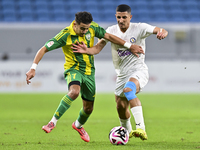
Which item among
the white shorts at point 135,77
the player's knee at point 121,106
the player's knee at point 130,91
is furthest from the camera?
the player's knee at point 121,106

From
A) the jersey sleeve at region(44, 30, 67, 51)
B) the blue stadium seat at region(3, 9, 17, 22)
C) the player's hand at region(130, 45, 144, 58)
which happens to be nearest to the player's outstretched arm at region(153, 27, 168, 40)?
the player's hand at region(130, 45, 144, 58)

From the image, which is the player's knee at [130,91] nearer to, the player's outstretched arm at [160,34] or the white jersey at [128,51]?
the white jersey at [128,51]

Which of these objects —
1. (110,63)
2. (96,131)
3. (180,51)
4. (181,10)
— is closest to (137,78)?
(96,131)

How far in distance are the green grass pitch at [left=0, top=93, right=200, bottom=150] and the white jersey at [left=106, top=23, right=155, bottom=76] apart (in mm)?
1171

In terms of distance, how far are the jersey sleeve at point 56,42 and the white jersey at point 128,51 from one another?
0.90 metres

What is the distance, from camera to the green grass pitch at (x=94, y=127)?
203 inches

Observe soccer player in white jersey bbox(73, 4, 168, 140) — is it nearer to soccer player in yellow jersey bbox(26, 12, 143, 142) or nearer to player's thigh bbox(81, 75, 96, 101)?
soccer player in yellow jersey bbox(26, 12, 143, 142)

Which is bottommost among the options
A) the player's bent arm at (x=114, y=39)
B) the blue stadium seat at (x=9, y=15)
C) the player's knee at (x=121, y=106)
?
the player's knee at (x=121, y=106)

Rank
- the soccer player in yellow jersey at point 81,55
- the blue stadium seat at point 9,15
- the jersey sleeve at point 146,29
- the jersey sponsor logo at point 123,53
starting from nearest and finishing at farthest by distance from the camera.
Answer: the soccer player in yellow jersey at point 81,55, the jersey sleeve at point 146,29, the jersey sponsor logo at point 123,53, the blue stadium seat at point 9,15

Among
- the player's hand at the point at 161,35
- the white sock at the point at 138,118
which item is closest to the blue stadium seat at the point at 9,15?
the player's hand at the point at 161,35

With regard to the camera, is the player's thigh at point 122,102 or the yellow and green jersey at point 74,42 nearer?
the yellow and green jersey at point 74,42

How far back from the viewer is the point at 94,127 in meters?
7.47

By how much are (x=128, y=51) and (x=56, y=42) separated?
46.6 inches

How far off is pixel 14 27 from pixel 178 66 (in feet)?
25.2
